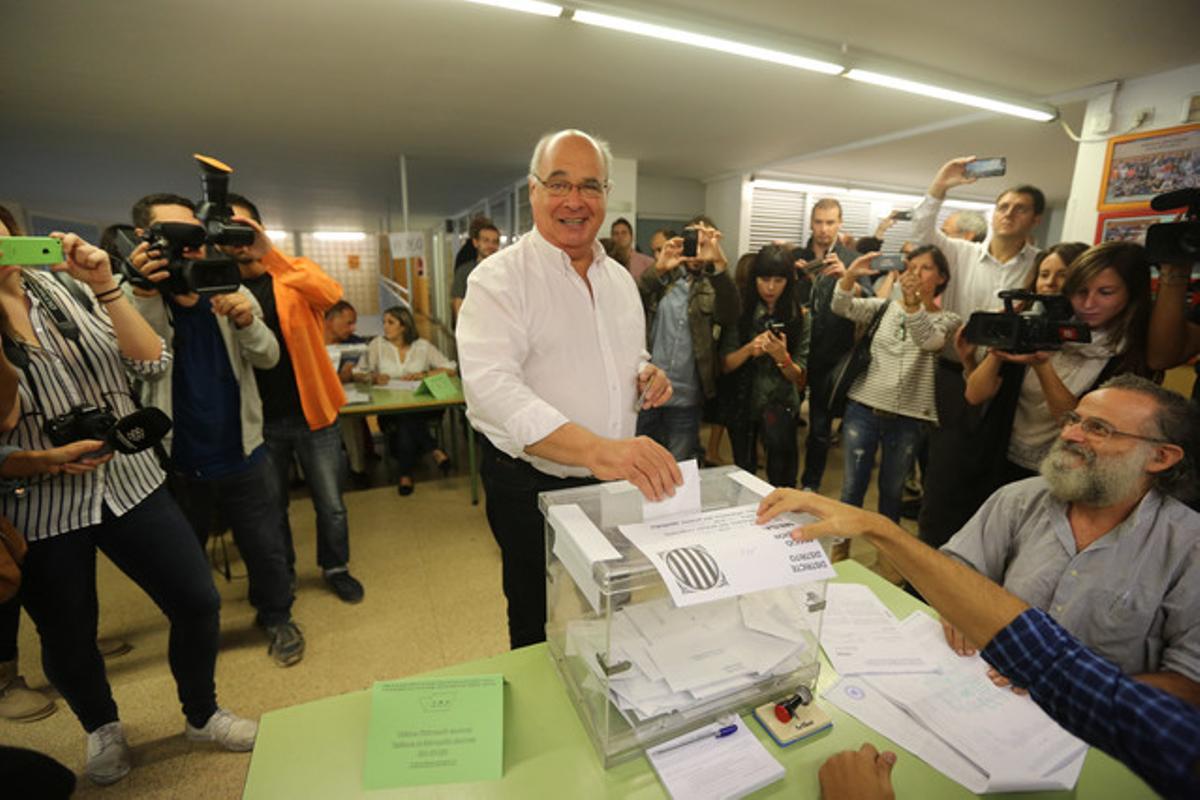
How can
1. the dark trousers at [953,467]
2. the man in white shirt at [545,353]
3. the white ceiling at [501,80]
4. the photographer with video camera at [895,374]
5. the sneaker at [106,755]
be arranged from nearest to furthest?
1. the man in white shirt at [545,353]
2. the sneaker at [106,755]
3. the dark trousers at [953,467]
4. the photographer with video camera at [895,374]
5. the white ceiling at [501,80]

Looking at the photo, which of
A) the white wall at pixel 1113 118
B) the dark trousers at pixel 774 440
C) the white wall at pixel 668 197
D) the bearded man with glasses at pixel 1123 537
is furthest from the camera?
the white wall at pixel 668 197

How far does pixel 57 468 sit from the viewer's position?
125cm

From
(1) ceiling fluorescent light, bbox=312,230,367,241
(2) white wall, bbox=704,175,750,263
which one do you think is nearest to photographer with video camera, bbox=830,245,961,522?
(2) white wall, bbox=704,175,750,263

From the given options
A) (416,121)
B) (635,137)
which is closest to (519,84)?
(416,121)

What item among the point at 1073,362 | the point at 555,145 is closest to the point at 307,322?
the point at 555,145

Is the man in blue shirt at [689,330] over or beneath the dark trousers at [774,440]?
over

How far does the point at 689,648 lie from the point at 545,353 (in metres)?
0.74

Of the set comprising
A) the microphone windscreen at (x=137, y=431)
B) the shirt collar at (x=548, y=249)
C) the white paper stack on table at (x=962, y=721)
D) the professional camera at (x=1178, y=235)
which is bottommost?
the white paper stack on table at (x=962, y=721)

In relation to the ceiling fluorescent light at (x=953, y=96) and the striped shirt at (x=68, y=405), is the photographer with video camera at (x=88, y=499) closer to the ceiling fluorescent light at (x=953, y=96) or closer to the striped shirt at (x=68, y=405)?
the striped shirt at (x=68, y=405)

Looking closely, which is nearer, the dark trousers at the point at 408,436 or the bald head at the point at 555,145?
the bald head at the point at 555,145

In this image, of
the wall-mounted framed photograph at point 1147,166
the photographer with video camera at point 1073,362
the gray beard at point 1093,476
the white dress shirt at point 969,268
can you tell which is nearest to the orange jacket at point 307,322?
the gray beard at point 1093,476

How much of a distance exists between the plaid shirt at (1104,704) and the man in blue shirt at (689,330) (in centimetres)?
225

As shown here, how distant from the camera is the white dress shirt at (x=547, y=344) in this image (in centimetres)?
122

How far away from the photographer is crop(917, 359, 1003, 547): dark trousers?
2.08m
